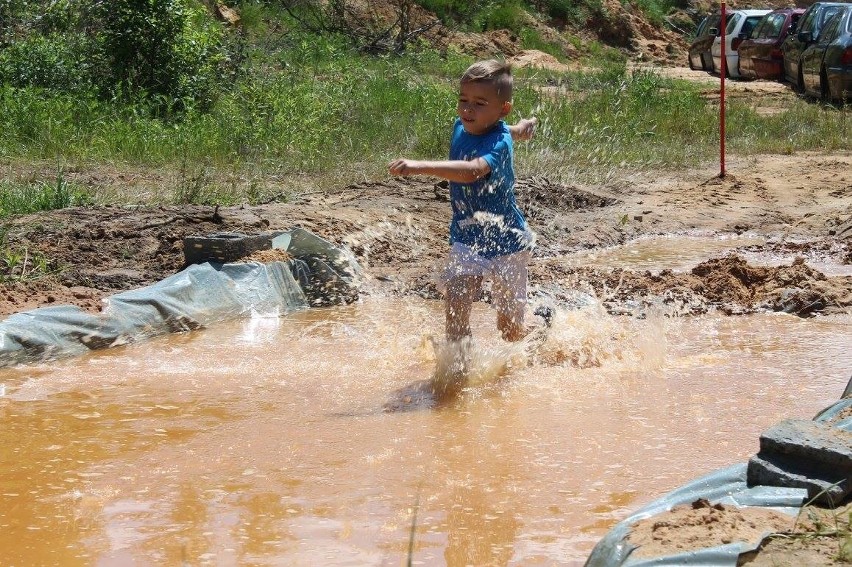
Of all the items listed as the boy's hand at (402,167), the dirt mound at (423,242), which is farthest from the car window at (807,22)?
the boy's hand at (402,167)

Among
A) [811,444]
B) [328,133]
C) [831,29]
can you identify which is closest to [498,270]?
[811,444]

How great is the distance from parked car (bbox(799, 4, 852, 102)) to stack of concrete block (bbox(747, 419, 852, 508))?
44.4 feet

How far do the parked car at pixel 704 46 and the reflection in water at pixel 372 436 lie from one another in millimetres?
21644

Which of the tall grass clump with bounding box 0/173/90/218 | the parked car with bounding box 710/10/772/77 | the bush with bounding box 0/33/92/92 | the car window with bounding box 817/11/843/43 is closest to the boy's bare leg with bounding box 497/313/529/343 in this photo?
the tall grass clump with bounding box 0/173/90/218

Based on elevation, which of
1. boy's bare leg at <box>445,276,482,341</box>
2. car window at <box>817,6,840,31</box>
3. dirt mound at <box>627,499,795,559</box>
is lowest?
boy's bare leg at <box>445,276,482,341</box>

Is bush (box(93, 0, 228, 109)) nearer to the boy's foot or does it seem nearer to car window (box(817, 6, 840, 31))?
the boy's foot

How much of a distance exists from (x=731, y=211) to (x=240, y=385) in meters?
6.12

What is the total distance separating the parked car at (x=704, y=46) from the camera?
88.6 feet

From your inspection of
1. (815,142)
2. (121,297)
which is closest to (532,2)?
(815,142)

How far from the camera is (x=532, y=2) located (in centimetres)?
3338

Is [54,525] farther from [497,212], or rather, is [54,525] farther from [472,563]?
[497,212]

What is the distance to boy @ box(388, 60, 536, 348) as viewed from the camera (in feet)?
16.4

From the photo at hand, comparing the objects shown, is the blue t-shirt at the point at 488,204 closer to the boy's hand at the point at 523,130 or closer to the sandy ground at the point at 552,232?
the boy's hand at the point at 523,130

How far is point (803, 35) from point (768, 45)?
3445 millimetres
